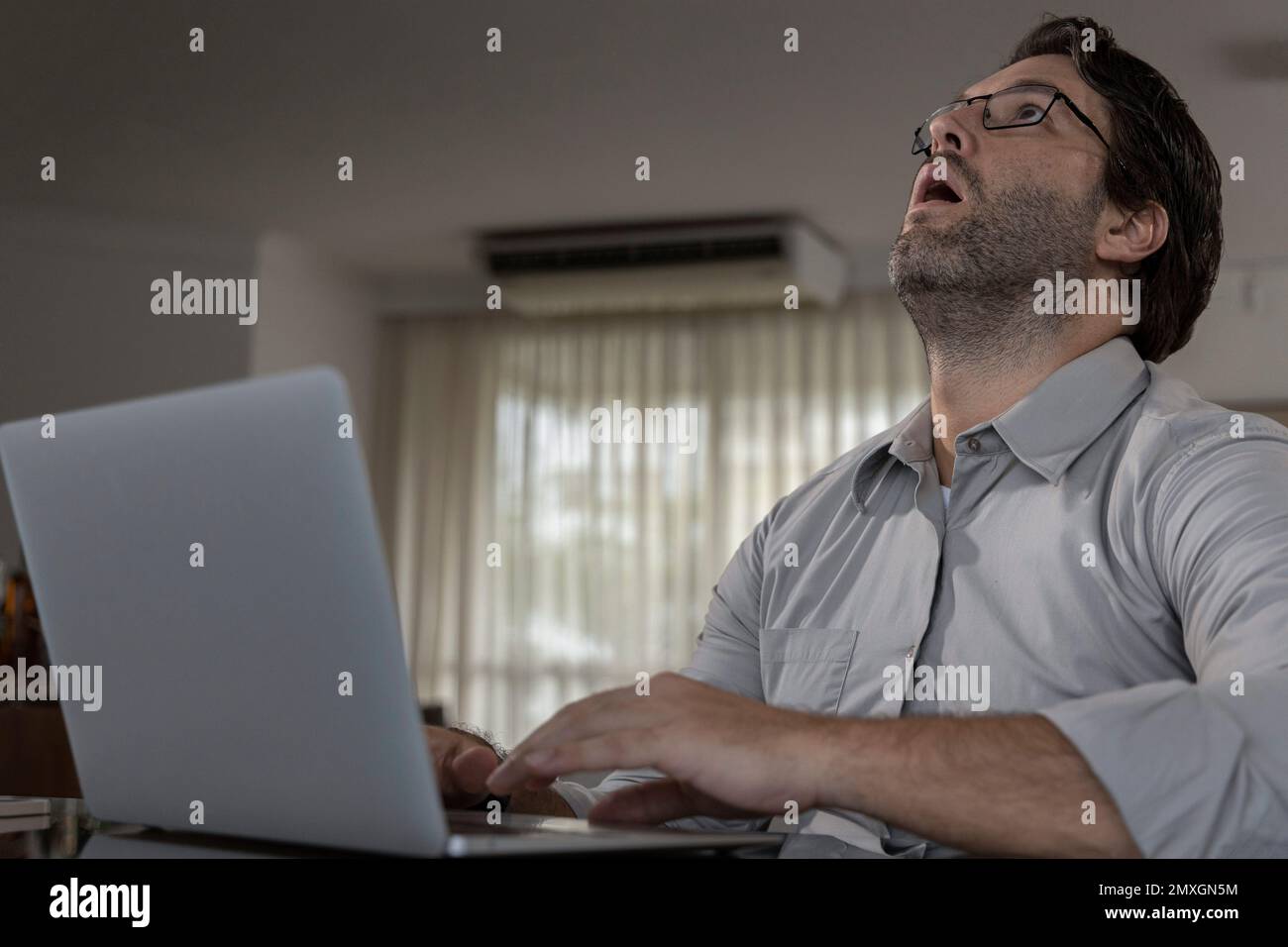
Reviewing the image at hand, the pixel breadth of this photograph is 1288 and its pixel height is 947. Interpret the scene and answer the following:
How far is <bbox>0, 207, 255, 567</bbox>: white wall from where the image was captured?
4492 mm

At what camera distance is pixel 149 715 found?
2.35ft

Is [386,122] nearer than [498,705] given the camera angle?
Yes

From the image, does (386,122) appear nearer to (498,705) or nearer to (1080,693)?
(498,705)

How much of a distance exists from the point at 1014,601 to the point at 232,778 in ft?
2.11

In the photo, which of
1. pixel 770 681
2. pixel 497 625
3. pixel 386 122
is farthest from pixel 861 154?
pixel 770 681

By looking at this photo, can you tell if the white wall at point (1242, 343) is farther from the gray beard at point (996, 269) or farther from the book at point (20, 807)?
the book at point (20, 807)

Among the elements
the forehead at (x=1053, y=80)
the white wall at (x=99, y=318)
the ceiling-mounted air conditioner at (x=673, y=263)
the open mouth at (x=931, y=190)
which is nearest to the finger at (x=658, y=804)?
the open mouth at (x=931, y=190)

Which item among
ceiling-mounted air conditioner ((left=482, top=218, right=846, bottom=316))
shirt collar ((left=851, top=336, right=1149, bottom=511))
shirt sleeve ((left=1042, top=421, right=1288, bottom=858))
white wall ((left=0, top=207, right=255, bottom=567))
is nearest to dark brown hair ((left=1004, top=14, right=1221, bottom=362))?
shirt collar ((left=851, top=336, right=1149, bottom=511))

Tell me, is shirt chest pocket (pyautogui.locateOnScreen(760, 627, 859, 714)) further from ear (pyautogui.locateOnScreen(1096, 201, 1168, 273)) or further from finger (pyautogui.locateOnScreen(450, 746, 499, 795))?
ear (pyautogui.locateOnScreen(1096, 201, 1168, 273))

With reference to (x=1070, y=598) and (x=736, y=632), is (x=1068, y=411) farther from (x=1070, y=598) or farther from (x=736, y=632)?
(x=736, y=632)

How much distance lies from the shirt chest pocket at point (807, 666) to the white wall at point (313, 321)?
3739 millimetres

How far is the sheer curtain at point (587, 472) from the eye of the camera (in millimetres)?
5223

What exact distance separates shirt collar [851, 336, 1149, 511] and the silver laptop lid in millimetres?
693

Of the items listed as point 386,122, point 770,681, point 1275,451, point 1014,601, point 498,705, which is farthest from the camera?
point 498,705
